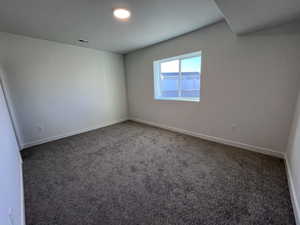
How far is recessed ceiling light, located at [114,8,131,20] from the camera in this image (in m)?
1.79

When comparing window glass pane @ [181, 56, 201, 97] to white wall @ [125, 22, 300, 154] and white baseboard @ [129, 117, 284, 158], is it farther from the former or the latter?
white baseboard @ [129, 117, 284, 158]

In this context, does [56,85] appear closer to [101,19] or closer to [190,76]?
[101,19]

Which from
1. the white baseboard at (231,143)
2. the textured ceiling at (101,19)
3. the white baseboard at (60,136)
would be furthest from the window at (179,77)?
the white baseboard at (60,136)

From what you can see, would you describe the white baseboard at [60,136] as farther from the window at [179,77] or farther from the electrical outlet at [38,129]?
the window at [179,77]

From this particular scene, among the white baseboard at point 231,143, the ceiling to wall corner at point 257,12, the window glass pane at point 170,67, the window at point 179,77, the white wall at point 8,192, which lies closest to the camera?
the white wall at point 8,192

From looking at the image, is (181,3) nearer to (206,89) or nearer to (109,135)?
(206,89)

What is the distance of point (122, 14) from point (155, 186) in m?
2.43

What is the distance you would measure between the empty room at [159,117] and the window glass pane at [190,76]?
0.03 metres

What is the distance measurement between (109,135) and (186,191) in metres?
2.34

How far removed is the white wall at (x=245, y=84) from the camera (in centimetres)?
184

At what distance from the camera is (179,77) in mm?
3209

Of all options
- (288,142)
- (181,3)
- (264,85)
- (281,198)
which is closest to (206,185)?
(281,198)

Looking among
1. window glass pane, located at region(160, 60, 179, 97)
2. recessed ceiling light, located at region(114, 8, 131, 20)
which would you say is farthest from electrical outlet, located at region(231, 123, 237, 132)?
recessed ceiling light, located at region(114, 8, 131, 20)

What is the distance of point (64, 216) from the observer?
49.1 inches
